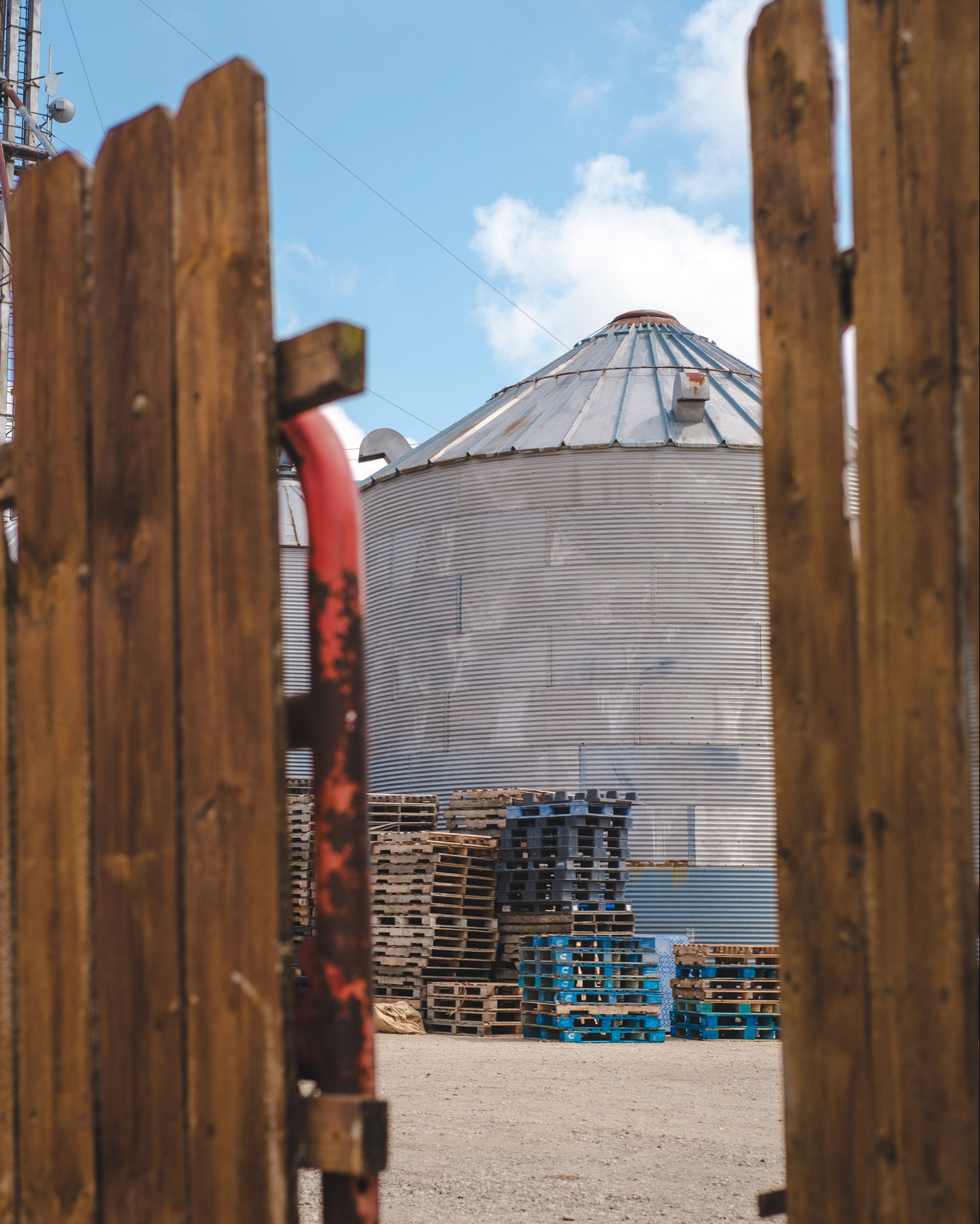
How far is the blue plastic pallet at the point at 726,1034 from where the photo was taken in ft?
56.1

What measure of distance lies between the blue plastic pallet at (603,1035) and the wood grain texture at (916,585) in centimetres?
1541

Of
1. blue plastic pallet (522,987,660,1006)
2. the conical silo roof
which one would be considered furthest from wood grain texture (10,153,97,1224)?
the conical silo roof

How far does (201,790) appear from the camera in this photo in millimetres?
2225

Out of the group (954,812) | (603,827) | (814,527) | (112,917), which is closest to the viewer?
(954,812)

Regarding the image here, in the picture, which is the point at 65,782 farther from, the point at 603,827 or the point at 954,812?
the point at 603,827

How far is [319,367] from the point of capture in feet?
7.26

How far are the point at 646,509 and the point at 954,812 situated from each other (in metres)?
20.3

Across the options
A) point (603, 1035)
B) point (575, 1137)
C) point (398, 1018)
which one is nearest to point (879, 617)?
point (575, 1137)

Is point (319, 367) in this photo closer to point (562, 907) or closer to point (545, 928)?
point (562, 907)

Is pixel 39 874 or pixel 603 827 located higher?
pixel 39 874

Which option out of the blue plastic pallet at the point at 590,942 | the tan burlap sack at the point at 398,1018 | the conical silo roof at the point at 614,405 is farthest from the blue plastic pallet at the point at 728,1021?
the conical silo roof at the point at 614,405

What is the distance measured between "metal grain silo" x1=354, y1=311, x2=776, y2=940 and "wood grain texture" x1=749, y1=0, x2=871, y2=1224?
1869 centimetres

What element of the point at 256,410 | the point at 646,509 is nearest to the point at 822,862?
the point at 256,410

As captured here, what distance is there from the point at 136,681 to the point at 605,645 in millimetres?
19481
